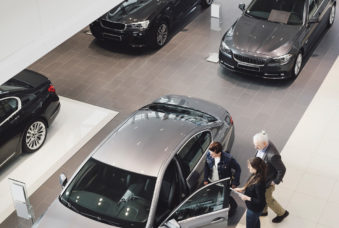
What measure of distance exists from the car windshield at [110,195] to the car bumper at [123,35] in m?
5.40

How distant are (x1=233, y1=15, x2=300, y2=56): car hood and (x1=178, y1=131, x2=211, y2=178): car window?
3492mm

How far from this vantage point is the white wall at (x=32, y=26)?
10.7 ft

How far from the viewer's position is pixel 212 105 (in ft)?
27.4

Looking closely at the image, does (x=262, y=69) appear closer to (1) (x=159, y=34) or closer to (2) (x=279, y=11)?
(2) (x=279, y=11)

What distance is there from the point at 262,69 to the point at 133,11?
339 cm

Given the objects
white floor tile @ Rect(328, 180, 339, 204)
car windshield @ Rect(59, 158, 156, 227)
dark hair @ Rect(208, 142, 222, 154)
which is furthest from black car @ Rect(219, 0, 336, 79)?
car windshield @ Rect(59, 158, 156, 227)

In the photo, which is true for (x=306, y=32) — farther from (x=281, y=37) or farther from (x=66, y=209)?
(x=66, y=209)

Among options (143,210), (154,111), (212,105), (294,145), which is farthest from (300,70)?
(143,210)

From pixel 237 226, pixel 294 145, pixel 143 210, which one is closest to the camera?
pixel 143 210

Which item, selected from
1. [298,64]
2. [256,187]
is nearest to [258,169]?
[256,187]

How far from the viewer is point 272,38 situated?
10.4 m

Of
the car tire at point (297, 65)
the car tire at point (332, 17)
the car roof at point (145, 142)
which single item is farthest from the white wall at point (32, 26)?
the car tire at point (332, 17)

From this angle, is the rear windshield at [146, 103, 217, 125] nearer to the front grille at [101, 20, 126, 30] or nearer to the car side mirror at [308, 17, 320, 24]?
the front grille at [101, 20, 126, 30]

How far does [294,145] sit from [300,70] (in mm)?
2564
